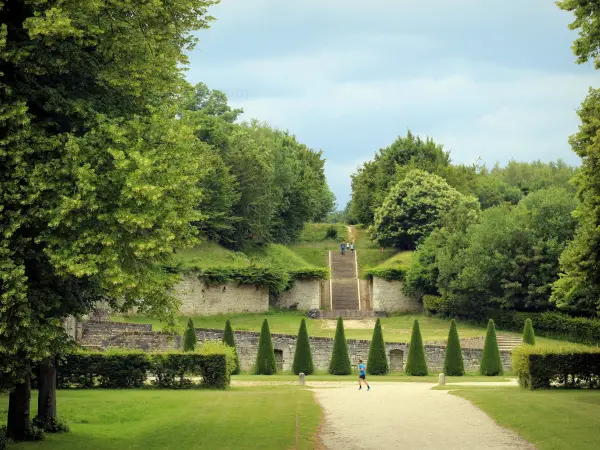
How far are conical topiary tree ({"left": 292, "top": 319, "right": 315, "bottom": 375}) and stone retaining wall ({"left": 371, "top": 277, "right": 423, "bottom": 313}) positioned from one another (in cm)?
2069

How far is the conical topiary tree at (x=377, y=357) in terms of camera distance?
139ft

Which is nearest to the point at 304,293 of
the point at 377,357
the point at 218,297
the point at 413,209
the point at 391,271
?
the point at 391,271

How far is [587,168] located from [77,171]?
13.9 meters

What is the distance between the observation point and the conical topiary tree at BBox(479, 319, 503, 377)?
41.3 metres

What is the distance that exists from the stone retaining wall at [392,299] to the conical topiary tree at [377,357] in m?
20.2

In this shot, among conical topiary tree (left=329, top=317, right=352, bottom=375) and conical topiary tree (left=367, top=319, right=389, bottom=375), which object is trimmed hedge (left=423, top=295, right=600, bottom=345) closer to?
conical topiary tree (left=367, top=319, right=389, bottom=375)

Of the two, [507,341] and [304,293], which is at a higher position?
[304,293]

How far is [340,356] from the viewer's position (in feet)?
139

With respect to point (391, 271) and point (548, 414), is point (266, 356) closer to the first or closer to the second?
point (548, 414)

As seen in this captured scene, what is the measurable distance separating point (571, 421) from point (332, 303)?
140 feet

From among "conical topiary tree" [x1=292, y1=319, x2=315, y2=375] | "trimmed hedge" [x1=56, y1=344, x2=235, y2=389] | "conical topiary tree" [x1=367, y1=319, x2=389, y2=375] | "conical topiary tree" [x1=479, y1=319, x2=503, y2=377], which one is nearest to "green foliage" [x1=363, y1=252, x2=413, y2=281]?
"conical topiary tree" [x1=367, y1=319, x2=389, y2=375]

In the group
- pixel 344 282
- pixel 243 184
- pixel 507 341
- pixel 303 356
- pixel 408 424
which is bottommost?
pixel 408 424

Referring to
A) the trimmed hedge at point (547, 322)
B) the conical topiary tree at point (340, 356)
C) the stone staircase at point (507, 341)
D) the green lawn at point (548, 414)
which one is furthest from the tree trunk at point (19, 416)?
the trimmed hedge at point (547, 322)

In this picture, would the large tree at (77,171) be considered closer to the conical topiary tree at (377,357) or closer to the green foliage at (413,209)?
the conical topiary tree at (377,357)
